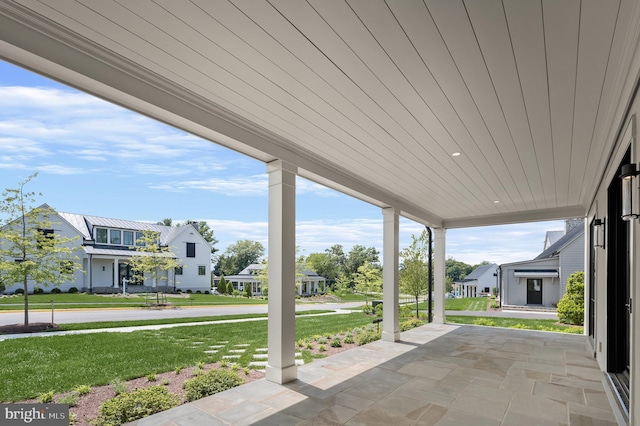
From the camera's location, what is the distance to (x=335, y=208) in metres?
36.9

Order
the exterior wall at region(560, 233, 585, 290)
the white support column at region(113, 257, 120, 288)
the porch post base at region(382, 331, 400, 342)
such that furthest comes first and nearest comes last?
the exterior wall at region(560, 233, 585, 290) → the white support column at region(113, 257, 120, 288) → the porch post base at region(382, 331, 400, 342)

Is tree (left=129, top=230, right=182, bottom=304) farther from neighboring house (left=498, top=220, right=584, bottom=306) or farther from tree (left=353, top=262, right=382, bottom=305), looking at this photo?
neighboring house (left=498, top=220, right=584, bottom=306)

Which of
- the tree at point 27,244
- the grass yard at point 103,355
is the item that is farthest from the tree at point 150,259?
the tree at point 27,244

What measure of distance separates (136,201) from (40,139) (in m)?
9.42

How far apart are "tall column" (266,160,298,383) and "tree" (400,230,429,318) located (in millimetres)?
8143

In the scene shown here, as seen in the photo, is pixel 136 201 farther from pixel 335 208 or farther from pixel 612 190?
pixel 612 190

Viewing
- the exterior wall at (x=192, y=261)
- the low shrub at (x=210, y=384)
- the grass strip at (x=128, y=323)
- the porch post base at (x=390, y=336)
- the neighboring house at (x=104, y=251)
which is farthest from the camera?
the exterior wall at (x=192, y=261)

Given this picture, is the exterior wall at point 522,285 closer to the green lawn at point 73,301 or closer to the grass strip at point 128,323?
the grass strip at point 128,323

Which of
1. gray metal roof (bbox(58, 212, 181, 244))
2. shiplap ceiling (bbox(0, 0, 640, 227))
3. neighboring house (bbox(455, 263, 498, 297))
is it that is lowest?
neighboring house (bbox(455, 263, 498, 297))

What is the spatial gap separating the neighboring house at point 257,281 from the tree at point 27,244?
18.0m

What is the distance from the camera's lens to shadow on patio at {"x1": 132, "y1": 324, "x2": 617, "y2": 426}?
124 inches

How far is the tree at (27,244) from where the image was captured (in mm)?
6574

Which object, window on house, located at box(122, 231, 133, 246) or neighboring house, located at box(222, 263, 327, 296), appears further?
neighboring house, located at box(222, 263, 327, 296)

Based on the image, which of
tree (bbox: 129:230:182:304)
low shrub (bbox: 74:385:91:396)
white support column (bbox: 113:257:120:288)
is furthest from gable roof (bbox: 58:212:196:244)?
low shrub (bbox: 74:385:91:396)
